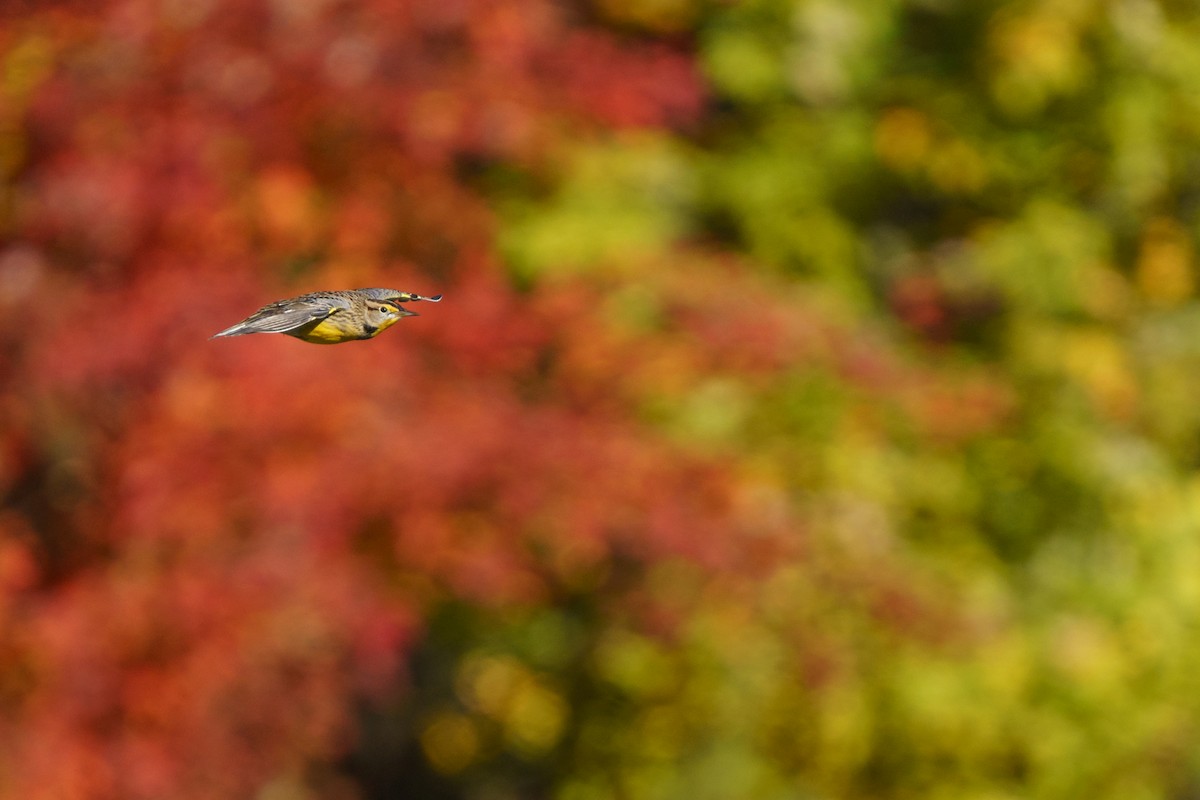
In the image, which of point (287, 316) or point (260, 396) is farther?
point (260, 396)

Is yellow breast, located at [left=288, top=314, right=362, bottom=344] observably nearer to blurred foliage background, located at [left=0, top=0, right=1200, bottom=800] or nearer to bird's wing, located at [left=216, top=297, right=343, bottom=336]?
bird's wing, located at [left=216, top=297, right=343, bottom=336]

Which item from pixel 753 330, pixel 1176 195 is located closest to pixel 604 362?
pixel 753 330

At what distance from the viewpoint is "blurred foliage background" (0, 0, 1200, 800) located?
2852 millimetres

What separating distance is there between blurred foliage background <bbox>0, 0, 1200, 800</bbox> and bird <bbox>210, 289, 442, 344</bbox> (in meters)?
2.34

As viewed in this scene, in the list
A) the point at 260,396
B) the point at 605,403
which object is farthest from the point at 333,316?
the point at 605,403

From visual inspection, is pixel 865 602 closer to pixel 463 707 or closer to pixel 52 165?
pixel 463 707

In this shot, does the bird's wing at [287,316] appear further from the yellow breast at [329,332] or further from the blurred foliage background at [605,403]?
the blurred foliage background at [605,403]

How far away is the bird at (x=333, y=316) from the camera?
42 centimetres

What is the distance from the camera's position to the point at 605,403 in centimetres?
329

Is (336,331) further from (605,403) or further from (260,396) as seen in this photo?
(605,403)

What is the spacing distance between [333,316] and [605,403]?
2834mm

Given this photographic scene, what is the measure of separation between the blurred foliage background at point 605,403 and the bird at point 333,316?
7.69 feet

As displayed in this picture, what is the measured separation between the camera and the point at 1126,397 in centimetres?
455

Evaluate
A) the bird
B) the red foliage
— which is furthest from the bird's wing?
the red foliage
